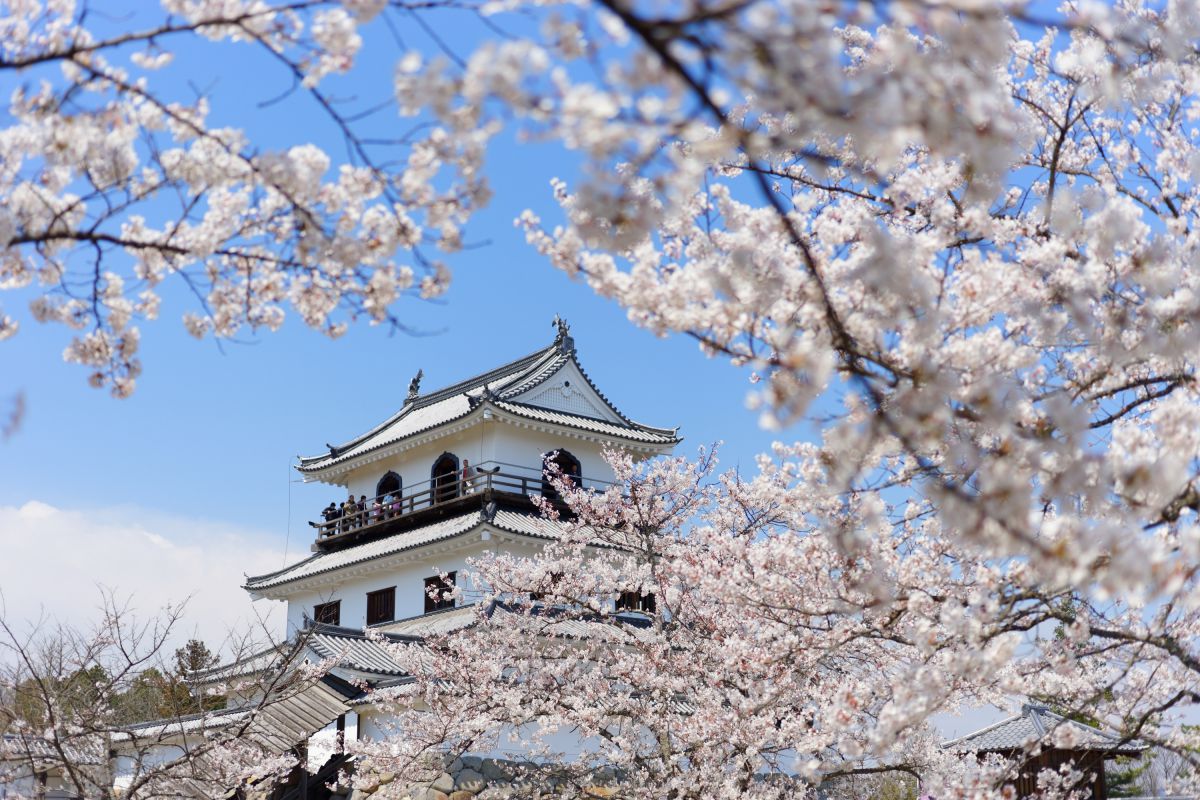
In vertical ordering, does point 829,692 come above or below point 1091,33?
below

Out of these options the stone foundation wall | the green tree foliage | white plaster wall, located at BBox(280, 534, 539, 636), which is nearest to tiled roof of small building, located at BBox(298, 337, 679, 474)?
white plaster wall, located at BBox(280, 534, 539, 636)

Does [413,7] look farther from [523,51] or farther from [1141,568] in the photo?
[1141,568]

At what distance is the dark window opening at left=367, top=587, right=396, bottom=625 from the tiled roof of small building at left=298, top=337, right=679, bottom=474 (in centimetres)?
382

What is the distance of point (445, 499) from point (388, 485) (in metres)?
3.20

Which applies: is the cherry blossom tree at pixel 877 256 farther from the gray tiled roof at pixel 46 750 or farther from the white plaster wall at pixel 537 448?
the white plaster wall at pixel 537 448

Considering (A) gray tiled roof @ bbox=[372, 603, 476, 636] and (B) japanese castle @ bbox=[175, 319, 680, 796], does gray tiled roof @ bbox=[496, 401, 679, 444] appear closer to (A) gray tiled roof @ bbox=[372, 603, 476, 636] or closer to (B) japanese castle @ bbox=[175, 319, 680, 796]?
(B) japanese castle @ bbox=[175, 319, 680, 796]

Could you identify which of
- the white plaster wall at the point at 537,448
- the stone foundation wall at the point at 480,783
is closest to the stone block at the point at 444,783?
the stone foundation wall at the point at 480,783

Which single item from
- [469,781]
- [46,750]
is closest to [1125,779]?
[469,781]

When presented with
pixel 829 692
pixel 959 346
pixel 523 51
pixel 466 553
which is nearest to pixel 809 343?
pixel 959 346

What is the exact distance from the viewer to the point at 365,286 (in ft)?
12.4

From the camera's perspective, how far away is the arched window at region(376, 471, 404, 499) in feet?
86.7

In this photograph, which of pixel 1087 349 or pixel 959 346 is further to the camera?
pixel 1087 349

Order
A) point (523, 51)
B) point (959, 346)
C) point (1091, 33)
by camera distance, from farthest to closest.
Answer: point (1091, 33)
point (959, 346)
point (523, 51)

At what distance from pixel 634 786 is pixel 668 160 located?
33.7 ft
